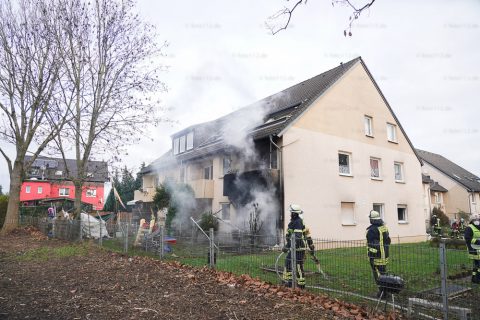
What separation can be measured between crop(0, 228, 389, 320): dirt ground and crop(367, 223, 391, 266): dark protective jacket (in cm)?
120

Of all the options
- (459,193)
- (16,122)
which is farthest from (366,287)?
(459,193)

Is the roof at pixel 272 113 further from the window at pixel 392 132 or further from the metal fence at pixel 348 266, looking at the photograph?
the metal fence at pixel 348 266

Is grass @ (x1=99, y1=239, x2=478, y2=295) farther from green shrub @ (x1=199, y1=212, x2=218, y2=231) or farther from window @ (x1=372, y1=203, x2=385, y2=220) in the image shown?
window @ (x1=372, y1=203, x2=385, y2=220)

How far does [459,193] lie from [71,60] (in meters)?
38.5

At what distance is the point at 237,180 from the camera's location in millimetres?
15602

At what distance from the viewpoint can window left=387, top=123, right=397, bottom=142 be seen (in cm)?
2055

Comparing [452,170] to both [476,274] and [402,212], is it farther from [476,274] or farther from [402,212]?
[476,274]

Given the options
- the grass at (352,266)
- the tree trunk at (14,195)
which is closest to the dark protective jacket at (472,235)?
the grass at (352,266)

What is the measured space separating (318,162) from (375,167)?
477cm

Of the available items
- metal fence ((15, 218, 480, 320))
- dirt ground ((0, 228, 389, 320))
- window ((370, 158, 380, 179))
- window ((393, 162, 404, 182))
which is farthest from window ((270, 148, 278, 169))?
window ((393, 162, 404, 182))

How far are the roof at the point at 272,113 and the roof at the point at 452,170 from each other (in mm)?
21134

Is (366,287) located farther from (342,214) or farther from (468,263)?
(342,214)

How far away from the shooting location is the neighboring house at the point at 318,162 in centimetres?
1504

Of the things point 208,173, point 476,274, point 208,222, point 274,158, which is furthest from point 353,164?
point 476,274
